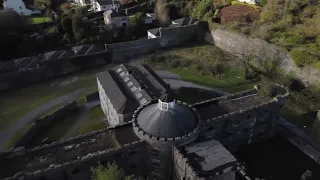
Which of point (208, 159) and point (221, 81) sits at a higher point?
point (208, 159)

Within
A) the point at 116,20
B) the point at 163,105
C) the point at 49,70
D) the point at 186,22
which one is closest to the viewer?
the point at 163,105

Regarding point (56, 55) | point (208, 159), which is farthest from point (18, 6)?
point (208, 159)

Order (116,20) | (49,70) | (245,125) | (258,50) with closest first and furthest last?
(245,125)
(49,70)
(258,50)
(116,20)

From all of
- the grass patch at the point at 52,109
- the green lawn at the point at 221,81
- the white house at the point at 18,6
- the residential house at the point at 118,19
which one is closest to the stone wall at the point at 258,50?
the green lawn at the point at 221,81

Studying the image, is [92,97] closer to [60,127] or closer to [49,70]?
[60,127]

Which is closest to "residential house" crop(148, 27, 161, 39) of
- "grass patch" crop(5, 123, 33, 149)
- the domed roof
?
"grass patch" crop(5, 123, 33, 149)

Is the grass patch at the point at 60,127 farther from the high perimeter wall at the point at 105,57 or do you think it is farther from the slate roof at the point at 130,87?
the high perimeter wall at the point at 105,57

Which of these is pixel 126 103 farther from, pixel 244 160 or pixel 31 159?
pixel 244 160

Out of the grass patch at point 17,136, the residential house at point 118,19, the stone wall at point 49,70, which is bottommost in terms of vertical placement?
the grass patch at point 17,136
